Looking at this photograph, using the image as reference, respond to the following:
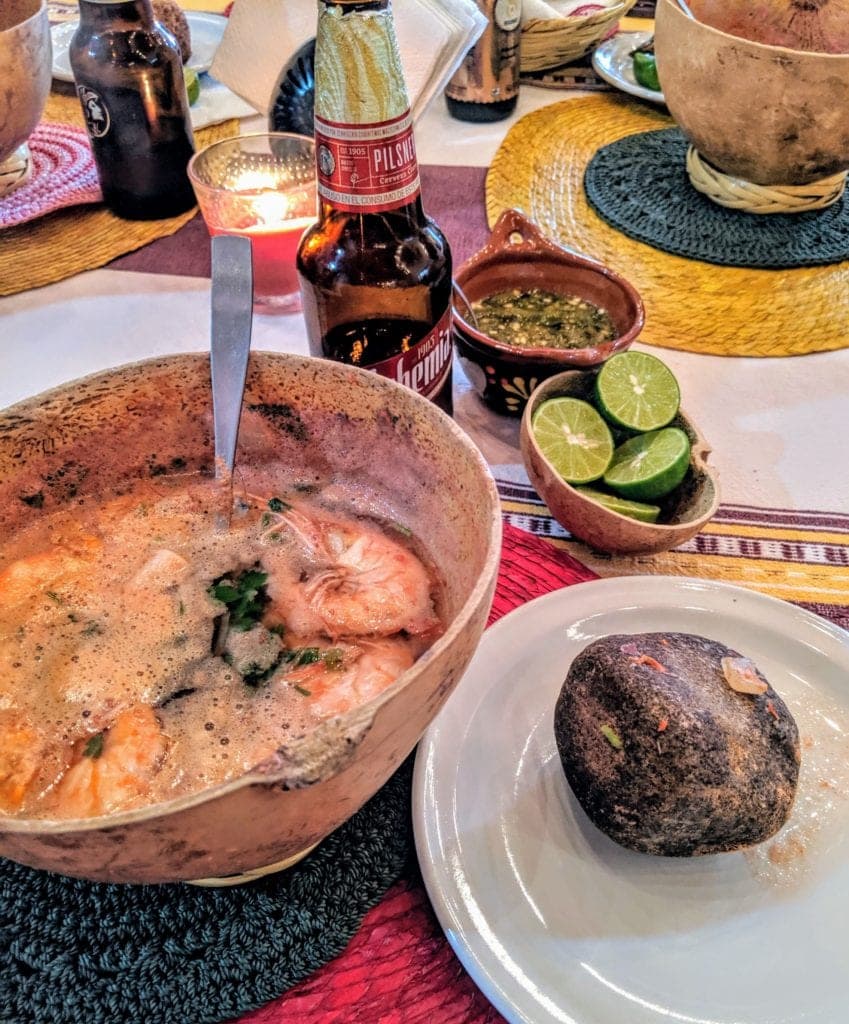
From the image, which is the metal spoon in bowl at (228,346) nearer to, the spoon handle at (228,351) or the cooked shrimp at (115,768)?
the spoon handle at (228,351)

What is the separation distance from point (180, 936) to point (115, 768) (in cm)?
13

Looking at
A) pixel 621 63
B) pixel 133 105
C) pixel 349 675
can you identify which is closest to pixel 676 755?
pixel 349 675

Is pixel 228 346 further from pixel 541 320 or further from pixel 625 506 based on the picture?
pixel 541 320

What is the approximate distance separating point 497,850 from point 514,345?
2.07 feet

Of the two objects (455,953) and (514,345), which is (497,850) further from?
(514,345)

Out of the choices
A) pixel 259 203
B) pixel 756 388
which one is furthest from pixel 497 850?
pixel 259 203

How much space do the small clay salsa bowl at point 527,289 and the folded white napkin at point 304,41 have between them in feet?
1.34

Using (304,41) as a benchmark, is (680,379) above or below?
below

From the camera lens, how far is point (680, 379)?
118 cm

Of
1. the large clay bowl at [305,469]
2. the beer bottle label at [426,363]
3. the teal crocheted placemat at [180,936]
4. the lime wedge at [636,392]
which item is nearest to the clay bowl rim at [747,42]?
the lime wedge at [636,392]

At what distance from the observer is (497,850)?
639 mm

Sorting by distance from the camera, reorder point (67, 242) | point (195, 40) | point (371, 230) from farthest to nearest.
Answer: point (195, 40)
point (67, 242)
point (371, 230)

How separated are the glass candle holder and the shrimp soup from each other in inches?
21.3

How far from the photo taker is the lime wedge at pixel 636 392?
37.1 inches
